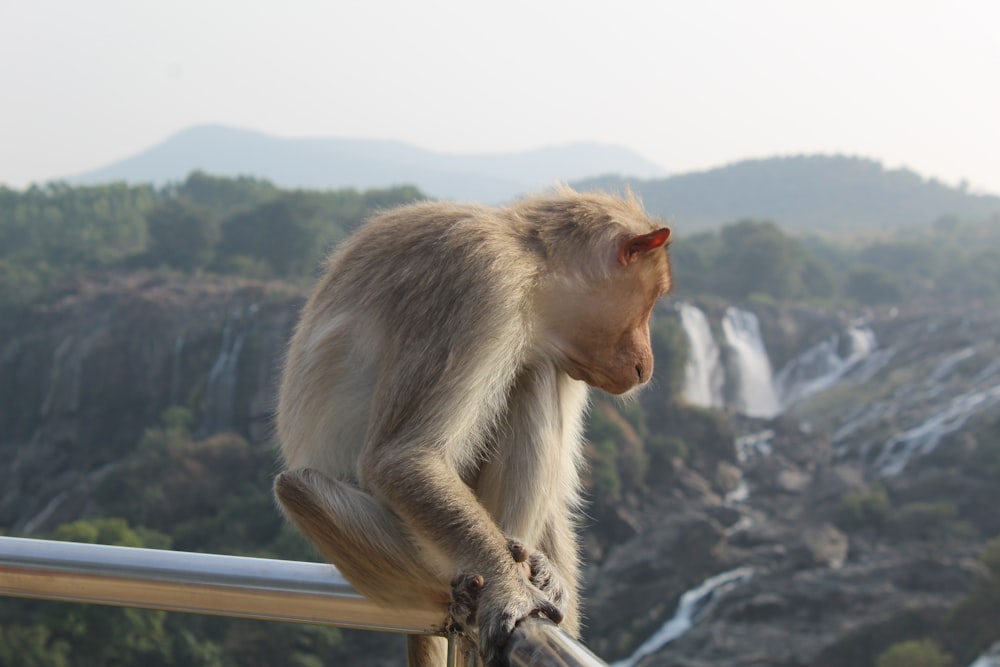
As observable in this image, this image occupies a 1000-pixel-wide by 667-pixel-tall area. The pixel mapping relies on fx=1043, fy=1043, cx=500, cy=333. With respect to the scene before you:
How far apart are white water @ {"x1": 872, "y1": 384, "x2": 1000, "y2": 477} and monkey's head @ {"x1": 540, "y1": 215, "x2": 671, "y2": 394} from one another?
35.0m

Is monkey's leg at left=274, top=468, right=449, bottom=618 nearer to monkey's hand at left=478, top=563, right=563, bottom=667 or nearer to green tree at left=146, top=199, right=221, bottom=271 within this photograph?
monkey's hand at left=478, top=563, right=563, bottom=667

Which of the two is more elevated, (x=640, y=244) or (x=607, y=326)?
(x=640, y=244)

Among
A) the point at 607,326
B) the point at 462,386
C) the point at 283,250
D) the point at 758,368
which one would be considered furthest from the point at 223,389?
the point at 462,386

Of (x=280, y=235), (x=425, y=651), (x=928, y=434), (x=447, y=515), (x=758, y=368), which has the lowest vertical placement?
(x=758, y=368)

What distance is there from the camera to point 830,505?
111 feet

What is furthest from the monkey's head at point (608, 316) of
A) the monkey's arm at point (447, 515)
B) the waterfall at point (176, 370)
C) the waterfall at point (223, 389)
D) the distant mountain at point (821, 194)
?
the distant mountain at point (821, 194)

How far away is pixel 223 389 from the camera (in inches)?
1713

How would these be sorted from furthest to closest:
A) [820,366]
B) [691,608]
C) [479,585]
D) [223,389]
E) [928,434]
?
[820,366]
[223,389]
[928,434]
[691,608]
[479,585]

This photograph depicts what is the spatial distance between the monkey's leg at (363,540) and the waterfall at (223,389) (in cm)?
4197

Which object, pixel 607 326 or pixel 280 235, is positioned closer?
pixel 607 326

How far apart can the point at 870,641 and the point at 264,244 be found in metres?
40.6

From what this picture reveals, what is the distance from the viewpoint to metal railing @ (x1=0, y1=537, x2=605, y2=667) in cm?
206

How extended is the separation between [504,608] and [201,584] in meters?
0.61

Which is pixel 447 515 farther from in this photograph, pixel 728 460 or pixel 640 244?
pixel 728 460
